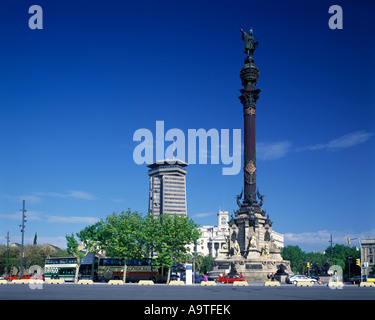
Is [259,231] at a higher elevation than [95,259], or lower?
higher

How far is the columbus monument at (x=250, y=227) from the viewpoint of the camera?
6284cm

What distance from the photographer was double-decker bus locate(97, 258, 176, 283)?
6241 cm

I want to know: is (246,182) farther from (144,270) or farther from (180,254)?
(144,270)

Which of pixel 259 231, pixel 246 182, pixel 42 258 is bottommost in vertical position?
pixel 42 258

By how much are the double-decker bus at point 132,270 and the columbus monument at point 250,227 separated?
9.08 metres

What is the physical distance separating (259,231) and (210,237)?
4340 inches

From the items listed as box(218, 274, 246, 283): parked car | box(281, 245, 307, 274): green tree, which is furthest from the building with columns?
box(218, 274, 246, 283): parked car

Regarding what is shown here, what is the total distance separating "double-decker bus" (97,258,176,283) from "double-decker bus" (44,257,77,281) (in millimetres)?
4337

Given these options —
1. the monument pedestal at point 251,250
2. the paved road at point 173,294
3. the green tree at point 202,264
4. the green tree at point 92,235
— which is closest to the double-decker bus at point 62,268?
the green tree at point 92,235

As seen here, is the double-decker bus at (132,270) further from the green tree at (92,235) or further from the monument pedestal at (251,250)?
the monument pedestal at (251,250)

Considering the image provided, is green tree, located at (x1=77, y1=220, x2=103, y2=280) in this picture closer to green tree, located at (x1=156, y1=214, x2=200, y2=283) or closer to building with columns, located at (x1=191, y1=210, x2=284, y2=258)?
green tree, located at (x1=156, y1=214, x2=200, y2=283)
